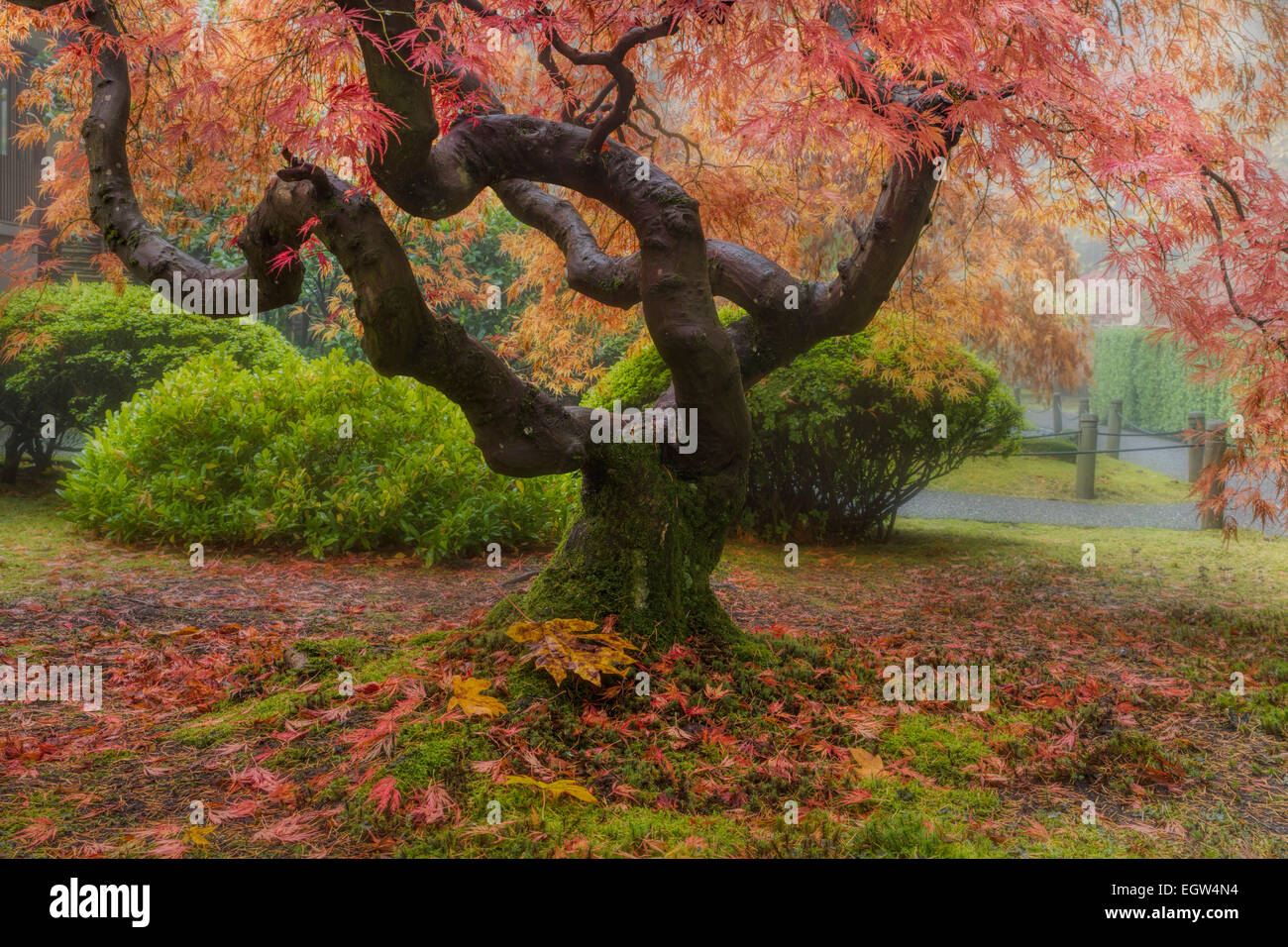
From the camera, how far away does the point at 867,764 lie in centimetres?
311

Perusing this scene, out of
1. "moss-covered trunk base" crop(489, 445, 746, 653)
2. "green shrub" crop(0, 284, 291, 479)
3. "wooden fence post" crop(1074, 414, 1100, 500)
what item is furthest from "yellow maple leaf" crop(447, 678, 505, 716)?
"wooden fence post" crop(1074, 414, 1100, 500)

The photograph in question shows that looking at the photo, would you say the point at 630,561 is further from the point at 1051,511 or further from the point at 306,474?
the point at 1051,511

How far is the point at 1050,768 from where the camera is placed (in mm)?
Result: 3162

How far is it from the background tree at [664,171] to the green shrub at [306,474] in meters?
2.12

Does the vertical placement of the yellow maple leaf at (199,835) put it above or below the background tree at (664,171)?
below

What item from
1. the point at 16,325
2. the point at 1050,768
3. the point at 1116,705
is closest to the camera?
the point at 1050,768

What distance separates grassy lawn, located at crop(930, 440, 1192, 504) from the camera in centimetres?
1367

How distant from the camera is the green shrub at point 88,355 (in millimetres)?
8906

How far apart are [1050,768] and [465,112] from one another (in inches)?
132

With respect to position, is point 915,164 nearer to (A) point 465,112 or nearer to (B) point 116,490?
(A) point 465,112

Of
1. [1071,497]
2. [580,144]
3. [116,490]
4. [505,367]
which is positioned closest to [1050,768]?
[505,367]

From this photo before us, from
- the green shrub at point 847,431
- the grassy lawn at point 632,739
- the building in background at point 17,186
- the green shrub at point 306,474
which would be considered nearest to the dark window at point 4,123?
the building in background at point 17,186

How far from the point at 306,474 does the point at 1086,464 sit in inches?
436

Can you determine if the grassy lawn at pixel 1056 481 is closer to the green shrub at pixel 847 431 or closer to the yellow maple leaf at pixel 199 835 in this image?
the green shrub at pixel 847 431
